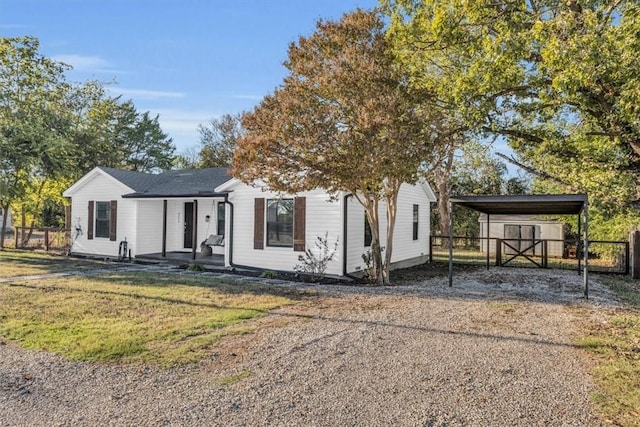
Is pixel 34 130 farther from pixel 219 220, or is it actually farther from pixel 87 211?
pixel 219 220

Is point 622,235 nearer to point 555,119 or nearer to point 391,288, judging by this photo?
point 555,119

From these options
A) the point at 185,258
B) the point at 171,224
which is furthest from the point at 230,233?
the point at 171,224

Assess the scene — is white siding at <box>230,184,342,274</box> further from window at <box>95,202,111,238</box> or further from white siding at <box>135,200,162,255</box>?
window at <box>95,202,111,238</box>

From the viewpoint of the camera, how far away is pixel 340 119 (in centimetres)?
934

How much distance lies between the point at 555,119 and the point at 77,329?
37.2 ft

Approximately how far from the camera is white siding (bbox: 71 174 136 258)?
1520 centimetres

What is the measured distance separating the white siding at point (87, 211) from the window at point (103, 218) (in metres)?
0.16

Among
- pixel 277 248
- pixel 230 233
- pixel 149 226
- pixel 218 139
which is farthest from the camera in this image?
pixel 218 139

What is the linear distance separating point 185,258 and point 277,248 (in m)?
3.98

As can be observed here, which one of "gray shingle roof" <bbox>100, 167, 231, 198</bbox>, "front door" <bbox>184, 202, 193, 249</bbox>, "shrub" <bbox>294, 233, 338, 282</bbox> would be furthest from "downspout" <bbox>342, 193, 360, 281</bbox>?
"front door" <bbox>184, 202, 193, 249</bbox>

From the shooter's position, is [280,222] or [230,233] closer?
[280,222]

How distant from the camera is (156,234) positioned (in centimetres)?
1564

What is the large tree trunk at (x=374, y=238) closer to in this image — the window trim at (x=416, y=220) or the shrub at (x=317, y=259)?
the shrub at (x=317, y=259)

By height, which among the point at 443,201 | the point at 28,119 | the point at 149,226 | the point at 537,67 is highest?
the point at 28,119
